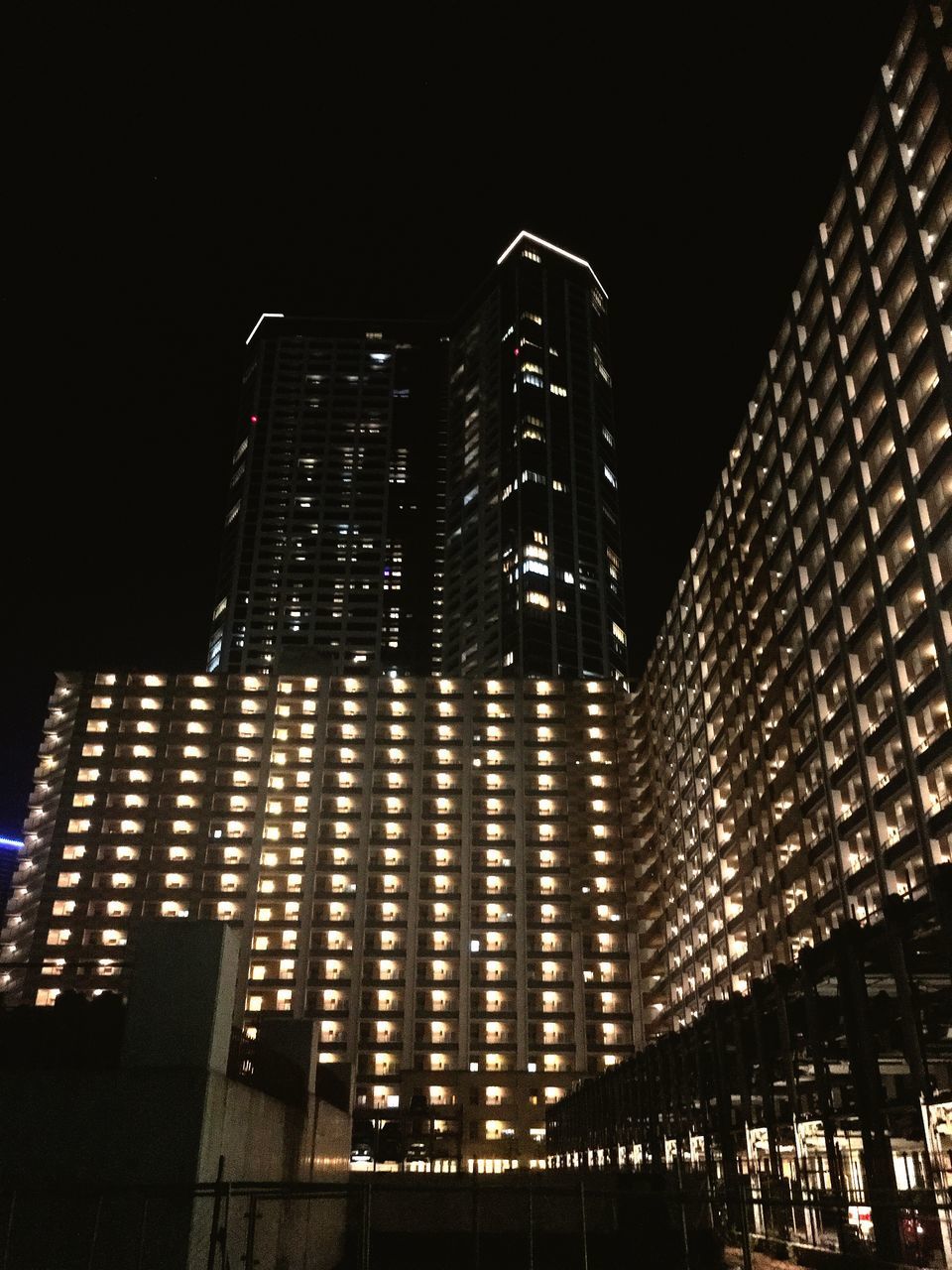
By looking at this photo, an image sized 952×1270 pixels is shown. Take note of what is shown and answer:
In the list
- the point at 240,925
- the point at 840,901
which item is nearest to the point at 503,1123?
the point at 240,925

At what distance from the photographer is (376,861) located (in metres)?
115

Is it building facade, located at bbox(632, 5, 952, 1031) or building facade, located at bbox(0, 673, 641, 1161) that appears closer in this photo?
building facade, located at bbox(632, 5, 952, 1031)

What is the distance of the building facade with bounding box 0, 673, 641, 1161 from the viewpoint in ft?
348

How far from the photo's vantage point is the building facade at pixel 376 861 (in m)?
106

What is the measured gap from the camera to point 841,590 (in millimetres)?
66062

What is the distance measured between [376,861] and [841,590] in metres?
66.5

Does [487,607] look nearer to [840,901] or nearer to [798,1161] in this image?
[840,901]

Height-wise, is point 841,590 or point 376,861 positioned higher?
point 841,590

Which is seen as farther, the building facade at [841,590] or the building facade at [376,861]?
the building facade at [376,861]

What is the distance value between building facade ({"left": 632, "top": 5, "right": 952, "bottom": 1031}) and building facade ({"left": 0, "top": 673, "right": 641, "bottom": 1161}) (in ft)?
68.4

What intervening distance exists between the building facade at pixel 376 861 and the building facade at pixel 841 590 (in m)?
20.8

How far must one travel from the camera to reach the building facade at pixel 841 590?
57.1m

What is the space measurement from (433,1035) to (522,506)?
10965cm

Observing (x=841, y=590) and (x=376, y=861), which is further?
(x=376, y=861)
